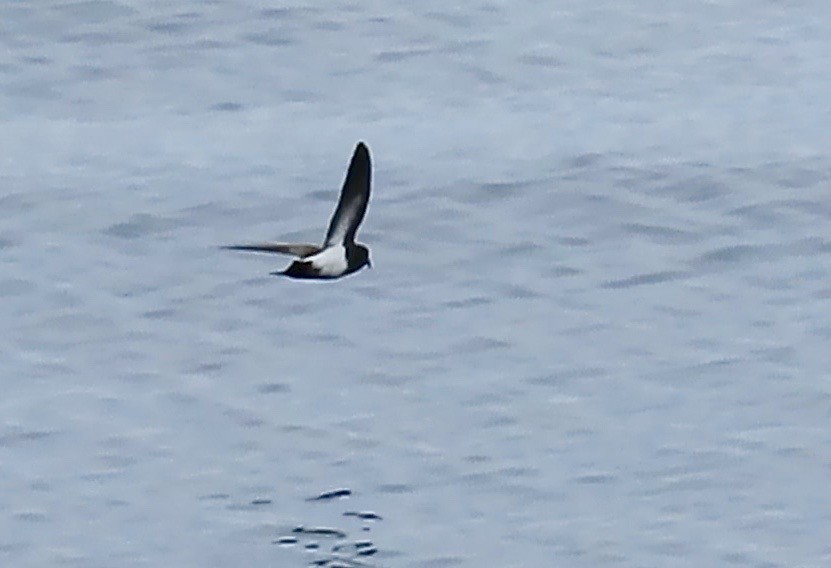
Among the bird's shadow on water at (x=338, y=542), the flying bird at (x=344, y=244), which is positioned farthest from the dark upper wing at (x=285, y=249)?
the bird's shadow on water at (x=338, y=542)

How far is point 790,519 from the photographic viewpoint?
735 inches

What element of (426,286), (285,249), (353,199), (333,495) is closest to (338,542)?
(333,495)

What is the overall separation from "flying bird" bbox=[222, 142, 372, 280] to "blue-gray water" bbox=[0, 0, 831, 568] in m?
2.22

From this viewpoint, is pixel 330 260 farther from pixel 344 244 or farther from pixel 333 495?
pixel 333 495

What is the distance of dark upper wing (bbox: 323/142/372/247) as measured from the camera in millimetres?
16672

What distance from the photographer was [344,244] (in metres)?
17.2

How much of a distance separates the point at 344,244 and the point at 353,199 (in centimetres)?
41

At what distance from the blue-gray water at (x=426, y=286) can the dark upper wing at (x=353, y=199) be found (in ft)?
7.72

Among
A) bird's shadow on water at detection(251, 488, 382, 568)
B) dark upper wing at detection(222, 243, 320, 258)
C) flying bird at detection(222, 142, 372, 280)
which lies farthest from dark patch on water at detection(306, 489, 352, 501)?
dark upper wing at detection(222, 243, 320, 258)

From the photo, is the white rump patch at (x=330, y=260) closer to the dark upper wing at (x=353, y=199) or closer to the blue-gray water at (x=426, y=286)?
the dark upper wing at (x=353, y=199)

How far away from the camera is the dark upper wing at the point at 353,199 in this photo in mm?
16672

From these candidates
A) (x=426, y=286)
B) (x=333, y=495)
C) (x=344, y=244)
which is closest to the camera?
(x=344, y=244)

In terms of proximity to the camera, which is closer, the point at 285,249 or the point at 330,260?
the point at 285,249

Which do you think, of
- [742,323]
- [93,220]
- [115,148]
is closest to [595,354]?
[742,323]
